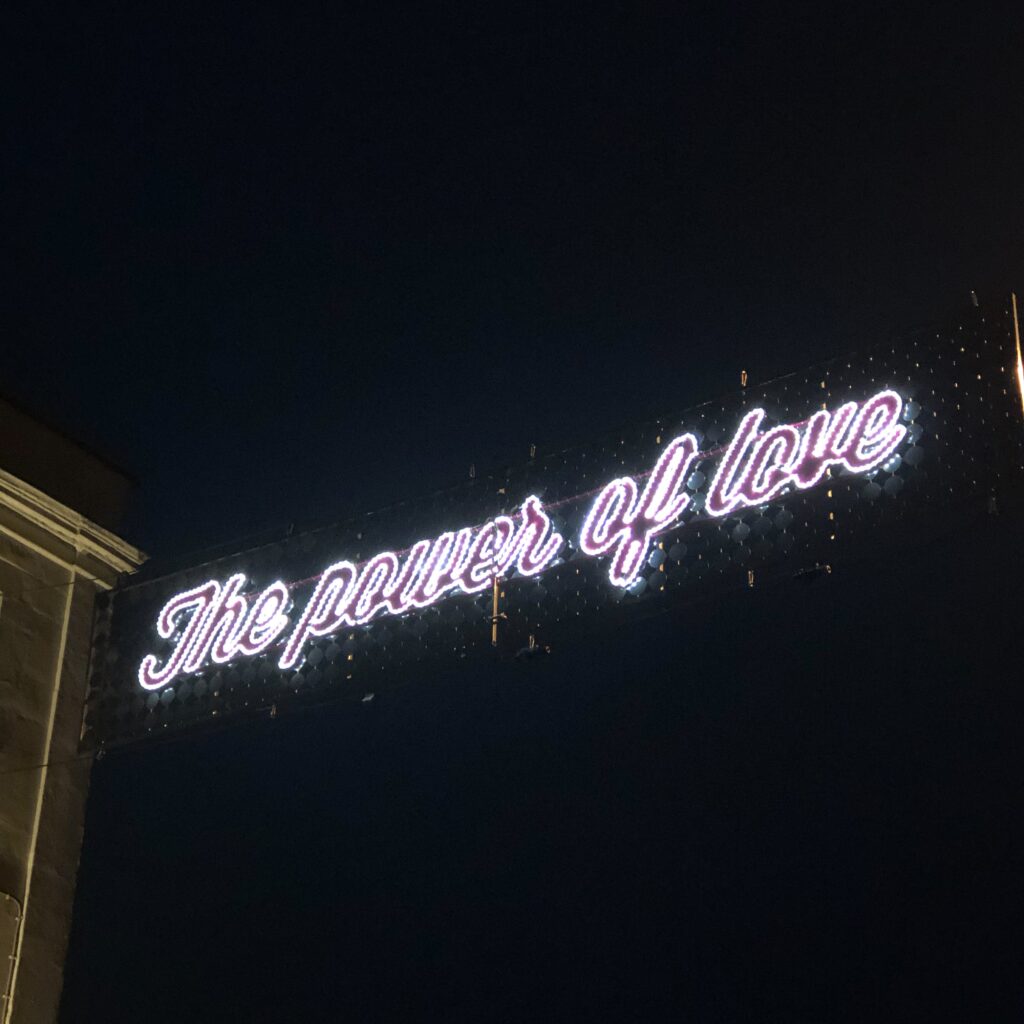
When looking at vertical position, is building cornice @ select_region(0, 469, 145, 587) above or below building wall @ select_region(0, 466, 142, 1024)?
above

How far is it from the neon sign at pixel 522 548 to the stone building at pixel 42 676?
3.45ft

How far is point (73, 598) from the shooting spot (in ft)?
52.3

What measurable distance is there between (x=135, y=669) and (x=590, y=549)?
4.33 m

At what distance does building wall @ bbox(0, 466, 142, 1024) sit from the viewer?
1476cm

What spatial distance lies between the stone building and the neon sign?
1.05 meters

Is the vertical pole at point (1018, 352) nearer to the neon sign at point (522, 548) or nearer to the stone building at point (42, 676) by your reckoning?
the neon sign at point (522, 548)

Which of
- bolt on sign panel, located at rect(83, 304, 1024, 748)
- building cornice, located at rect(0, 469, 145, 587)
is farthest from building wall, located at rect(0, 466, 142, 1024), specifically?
bolt on sign panel, located at rect(83, 304, 1024, 748)

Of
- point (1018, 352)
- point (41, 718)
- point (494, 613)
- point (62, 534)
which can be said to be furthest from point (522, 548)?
point (62, 534)

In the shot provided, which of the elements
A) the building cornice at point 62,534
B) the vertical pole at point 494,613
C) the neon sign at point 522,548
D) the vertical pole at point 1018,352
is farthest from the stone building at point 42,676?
the vertical pole at point 1018,352

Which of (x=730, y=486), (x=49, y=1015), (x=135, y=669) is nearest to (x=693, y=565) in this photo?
(x=730, y=486)

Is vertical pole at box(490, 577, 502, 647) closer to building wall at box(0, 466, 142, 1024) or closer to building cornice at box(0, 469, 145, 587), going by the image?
building wall at box(0, 466, 142, 1024)

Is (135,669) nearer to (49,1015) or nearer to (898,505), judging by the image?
(49,1015)

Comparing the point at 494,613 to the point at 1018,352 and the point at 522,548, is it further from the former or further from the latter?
the point at 1018,352

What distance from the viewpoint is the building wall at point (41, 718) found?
14.8m
